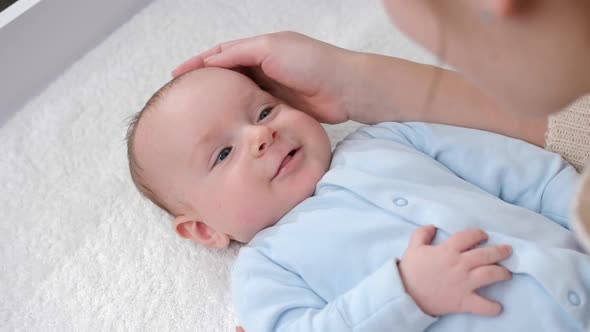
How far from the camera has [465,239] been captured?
2.43 feet

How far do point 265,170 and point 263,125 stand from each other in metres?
0.08

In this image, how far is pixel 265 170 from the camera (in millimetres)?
884

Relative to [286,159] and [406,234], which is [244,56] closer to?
[286,159]

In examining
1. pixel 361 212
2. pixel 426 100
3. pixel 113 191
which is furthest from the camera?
pixel 113 191

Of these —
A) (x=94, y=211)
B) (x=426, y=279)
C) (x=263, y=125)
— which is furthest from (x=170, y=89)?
(x=426, y=279)

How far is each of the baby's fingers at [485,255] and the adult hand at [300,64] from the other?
0.37 m

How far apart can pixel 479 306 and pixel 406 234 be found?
0.44 feet

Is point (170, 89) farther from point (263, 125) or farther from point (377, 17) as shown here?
point (377, 17)

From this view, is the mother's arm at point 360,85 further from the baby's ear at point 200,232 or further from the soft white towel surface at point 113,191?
the baby's ear at point 200,232

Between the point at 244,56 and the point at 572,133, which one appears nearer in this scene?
the point at 572,133

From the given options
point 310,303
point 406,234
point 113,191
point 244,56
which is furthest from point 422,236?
point 113,191

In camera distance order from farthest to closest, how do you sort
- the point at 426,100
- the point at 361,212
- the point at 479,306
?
the point at 426,100 → the point at 361,212 → the point at 479,306

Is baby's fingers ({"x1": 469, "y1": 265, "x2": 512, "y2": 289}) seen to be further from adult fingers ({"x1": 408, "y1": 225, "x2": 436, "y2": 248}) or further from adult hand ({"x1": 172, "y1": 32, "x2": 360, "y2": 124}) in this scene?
adult hand ({"x1": 172, "y1": 32, "x2": 360, "y2": 124})

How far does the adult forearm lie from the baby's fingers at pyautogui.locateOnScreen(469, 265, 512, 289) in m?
0.29
